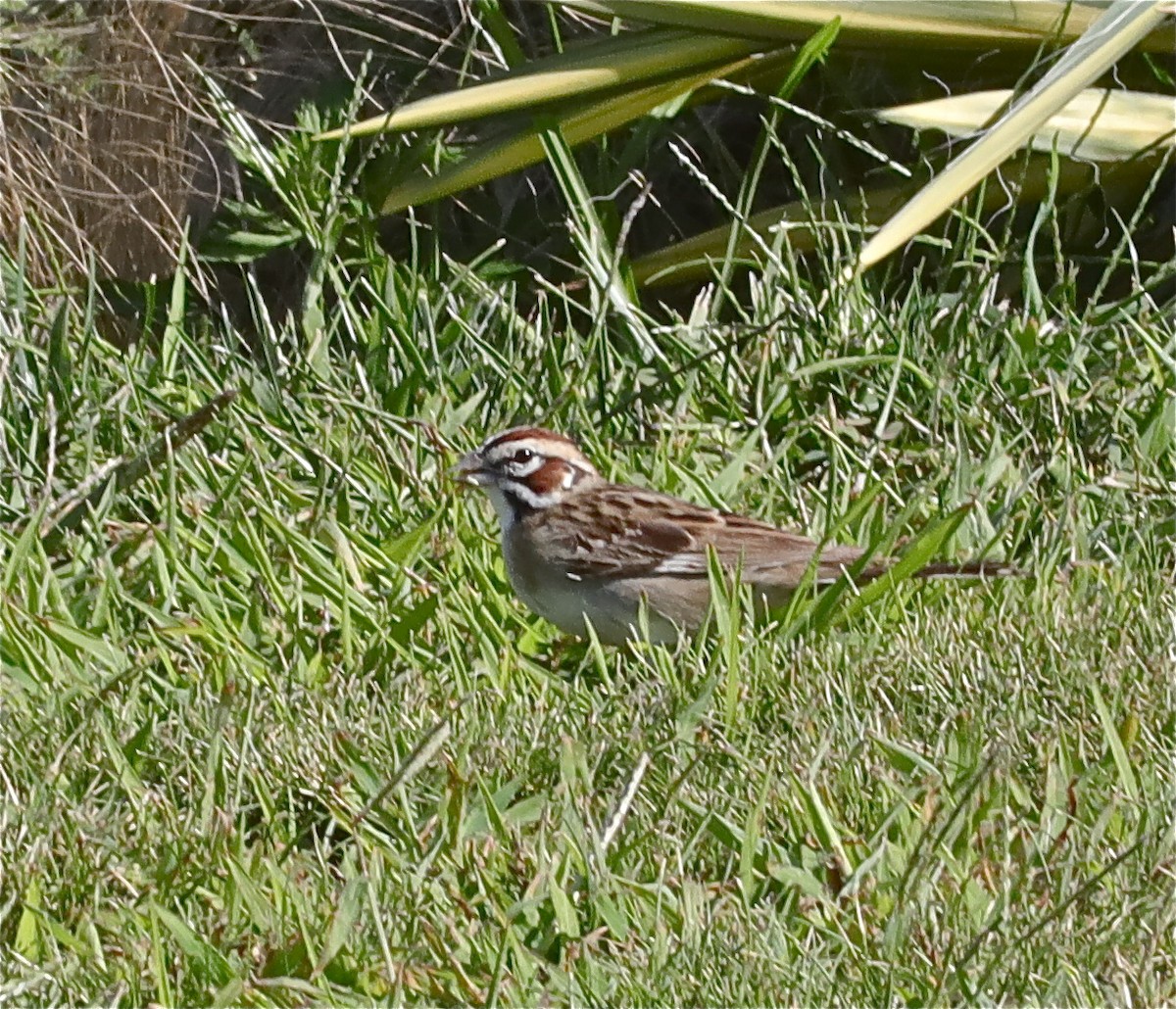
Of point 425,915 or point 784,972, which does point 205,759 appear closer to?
point 425,915

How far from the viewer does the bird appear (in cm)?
420

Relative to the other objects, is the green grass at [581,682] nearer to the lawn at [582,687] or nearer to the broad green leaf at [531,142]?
the lawn at [582,687]

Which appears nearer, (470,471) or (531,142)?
(470,471)

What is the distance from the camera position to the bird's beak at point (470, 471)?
15.0ft

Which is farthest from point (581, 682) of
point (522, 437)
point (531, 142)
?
point (531, 142)

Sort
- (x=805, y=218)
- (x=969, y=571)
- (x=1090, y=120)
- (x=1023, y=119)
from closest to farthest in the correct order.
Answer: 1. (x=969, y=571)
2. (x=1023, y=119)
3. (x=1090, y=120)
4. (x=805, y=218)

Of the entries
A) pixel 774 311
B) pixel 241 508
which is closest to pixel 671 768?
pixel 241 508

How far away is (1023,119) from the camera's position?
495cm

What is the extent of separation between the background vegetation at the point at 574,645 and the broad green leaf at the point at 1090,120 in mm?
142

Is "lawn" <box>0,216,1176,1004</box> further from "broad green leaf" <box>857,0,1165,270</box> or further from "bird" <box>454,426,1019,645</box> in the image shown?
"broad green leaf" <box>857,0,1165,270</box>

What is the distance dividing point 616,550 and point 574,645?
0.74ft

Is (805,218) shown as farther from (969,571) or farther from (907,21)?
(969,571)

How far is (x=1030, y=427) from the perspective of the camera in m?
4.85

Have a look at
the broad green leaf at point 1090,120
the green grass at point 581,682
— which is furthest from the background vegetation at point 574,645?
the broad green leaf at point 1090,120
